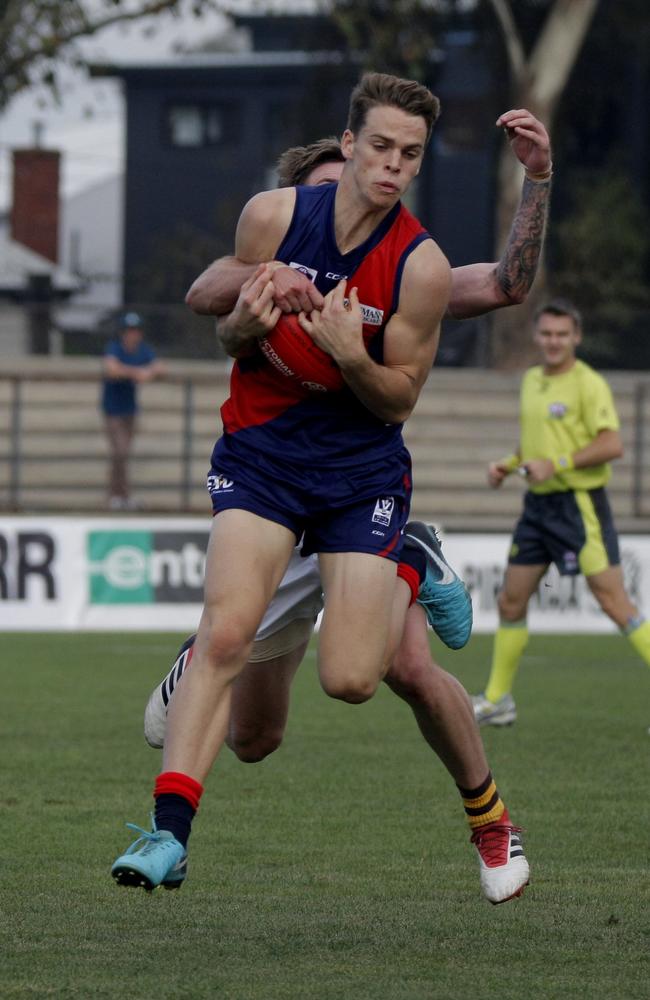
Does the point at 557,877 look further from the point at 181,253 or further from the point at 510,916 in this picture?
the point at 181,253

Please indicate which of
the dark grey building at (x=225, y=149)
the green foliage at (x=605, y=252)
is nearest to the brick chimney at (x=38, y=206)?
the dark grey building at (x=225, y=149)

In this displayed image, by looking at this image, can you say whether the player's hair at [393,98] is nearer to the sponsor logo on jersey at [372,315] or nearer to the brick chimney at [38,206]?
the sponsor logo on jersey at [372,315]

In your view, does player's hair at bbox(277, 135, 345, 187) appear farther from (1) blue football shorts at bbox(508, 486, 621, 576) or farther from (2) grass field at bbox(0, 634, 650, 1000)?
(1) blue football shorts at bbox(508, 486, 621, 576)

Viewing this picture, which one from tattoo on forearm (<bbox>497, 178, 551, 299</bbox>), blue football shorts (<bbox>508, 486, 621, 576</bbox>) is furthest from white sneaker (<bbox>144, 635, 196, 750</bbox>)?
blue football shorts (<bbox>508, 486, 621, 576</bbox>)

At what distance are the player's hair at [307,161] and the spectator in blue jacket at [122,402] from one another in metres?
14.6

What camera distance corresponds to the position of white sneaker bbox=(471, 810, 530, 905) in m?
5.42

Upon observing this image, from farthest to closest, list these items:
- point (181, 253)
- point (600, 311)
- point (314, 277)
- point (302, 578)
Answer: point (181, 253), point (600, 311), point (302, 578), point (314, 277)

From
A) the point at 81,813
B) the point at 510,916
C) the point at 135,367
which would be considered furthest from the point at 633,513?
the point at 510,916

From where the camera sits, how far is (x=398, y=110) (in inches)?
203

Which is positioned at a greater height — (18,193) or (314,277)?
(314,277)

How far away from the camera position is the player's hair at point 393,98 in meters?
5.16

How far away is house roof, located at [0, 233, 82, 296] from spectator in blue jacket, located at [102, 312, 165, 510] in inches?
379

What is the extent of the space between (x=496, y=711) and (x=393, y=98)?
578 cm

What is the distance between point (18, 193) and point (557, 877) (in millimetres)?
36861
